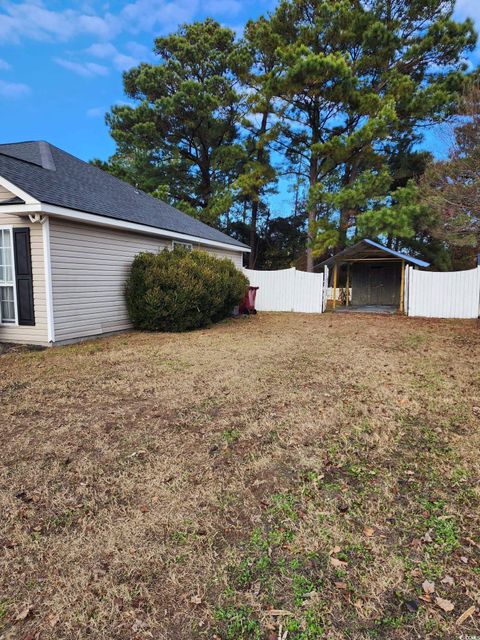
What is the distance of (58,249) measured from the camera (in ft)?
23.1

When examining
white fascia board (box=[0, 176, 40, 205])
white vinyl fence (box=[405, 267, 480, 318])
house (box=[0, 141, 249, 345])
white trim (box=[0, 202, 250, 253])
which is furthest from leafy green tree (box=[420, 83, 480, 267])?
white fascia board (box=[0, 176, 40, 205])

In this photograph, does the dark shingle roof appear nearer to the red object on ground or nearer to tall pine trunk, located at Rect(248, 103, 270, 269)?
the red object on ground

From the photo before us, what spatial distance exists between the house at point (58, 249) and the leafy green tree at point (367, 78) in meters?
9.55

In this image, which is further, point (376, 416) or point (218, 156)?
point (218, 156)

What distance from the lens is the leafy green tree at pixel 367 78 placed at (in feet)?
48.4

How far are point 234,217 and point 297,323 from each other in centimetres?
1667

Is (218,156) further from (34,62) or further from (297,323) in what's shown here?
(297,323)

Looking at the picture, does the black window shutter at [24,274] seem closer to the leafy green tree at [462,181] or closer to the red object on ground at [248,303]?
the red object on ground at [248,303]

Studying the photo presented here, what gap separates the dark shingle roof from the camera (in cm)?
707

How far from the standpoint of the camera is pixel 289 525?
220cm

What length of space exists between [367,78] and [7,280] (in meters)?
17.7

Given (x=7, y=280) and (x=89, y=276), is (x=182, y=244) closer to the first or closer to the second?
(x=89, y=276)

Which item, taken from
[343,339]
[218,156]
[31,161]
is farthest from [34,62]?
[343,339]

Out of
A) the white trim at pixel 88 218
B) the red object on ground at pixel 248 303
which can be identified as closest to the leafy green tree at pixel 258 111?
the red object on ground at pixel 248 303
